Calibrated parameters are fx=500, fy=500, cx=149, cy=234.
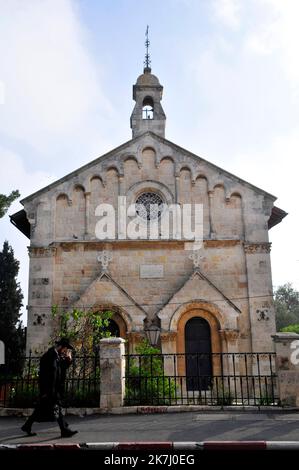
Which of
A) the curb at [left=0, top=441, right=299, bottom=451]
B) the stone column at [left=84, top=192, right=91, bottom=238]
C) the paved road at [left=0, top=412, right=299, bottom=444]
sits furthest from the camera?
the stone column at [left=84, top=192, right=91, bottom=238]

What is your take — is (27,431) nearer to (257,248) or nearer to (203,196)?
(257,248)

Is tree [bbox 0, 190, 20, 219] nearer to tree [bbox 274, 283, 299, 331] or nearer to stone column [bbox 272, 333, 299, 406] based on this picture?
stone column [bbox 272, 333, 299, 406]

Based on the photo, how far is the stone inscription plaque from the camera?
20.0 m

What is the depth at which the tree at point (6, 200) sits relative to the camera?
17.1 m

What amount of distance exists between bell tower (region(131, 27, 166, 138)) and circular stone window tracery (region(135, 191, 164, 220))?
3.65 metres

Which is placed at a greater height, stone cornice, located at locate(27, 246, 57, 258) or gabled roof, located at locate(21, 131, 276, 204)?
gabled roof, located at locate(21, 131, 276, 204)

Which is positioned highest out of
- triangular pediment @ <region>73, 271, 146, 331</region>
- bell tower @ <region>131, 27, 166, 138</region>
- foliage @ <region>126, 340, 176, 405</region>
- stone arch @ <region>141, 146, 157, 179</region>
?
bell tower @ <region>131, 27, 166, 138</region>

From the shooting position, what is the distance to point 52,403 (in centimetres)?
918

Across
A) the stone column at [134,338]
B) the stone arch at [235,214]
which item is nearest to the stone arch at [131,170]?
the stone arch at [235,214]

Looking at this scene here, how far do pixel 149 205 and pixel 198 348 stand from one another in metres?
6.23

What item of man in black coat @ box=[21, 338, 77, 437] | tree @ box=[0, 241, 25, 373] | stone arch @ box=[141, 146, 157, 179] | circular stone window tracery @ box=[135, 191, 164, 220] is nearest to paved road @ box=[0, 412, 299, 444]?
Answer: man in black coat @ box=[21, 338, 77, 437]

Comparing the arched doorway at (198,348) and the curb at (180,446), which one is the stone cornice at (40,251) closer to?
the arched doorway at (198,348)
